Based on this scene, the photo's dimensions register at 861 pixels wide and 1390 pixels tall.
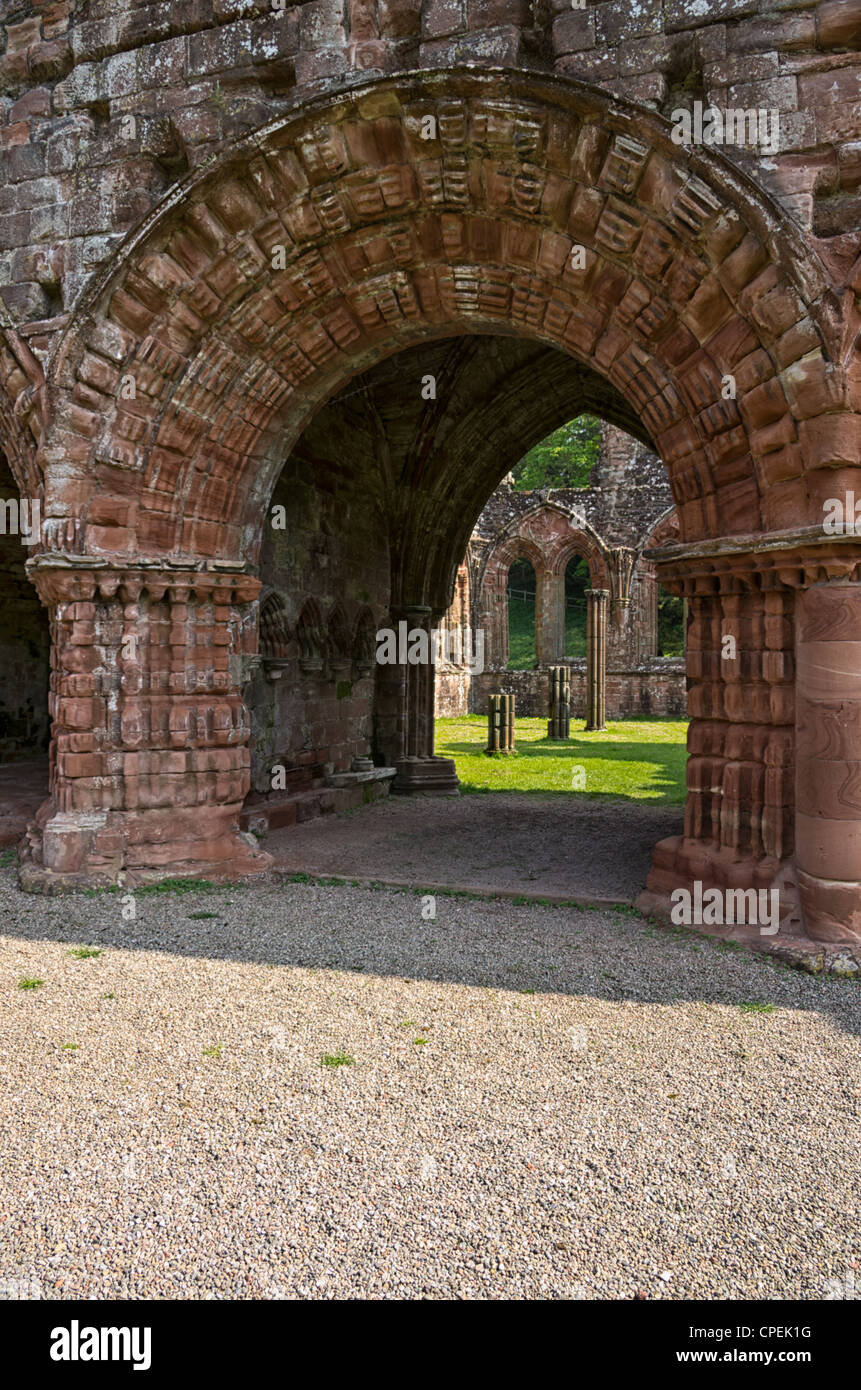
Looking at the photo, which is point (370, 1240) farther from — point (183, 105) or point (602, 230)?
point (183, 105)

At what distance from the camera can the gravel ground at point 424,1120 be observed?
7.19ft

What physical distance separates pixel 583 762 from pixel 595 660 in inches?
287

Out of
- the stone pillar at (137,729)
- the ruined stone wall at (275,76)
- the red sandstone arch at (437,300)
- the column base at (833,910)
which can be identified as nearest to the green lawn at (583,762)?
the column base at (833,910)

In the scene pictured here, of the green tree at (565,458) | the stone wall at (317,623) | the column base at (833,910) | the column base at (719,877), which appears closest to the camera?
the column base at (833,910)

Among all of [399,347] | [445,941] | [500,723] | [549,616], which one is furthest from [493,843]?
[549,616]

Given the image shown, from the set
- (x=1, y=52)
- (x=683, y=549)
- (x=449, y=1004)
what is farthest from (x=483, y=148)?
(x=449, y=1004)

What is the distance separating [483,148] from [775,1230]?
5558mm

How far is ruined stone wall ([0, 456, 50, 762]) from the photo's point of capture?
11.6 meters

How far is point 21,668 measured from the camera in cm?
1188

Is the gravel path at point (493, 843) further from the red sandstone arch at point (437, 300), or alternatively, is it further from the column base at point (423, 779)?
the red sandstone arch at point (437, 300)

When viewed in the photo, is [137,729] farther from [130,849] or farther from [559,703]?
[559,703]

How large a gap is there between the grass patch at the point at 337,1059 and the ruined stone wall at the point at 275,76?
4.53m

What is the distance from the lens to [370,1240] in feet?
7.46

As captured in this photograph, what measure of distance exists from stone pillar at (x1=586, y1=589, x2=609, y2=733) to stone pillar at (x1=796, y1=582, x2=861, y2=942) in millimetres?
16547
